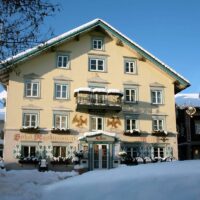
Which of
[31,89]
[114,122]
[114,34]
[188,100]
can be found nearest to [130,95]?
[114,122]

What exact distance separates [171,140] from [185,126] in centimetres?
1510

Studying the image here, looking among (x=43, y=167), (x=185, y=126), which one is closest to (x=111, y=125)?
(x=43, y=167)

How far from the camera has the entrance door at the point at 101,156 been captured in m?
27.8

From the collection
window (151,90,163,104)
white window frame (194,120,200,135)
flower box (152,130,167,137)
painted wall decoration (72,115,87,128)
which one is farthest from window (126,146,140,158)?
white window frame (194,120,200,135)

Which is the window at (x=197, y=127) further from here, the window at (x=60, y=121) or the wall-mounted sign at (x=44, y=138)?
the window at (x=60, y=121)

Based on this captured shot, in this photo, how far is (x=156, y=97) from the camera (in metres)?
31.2

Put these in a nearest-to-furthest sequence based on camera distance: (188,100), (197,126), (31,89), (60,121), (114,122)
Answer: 1. (60,121)
2. (31,89)
3. (114,122)
4. (197,126)
5. (188,100)

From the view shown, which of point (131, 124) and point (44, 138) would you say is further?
point (131, 124)

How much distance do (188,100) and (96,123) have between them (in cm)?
2138

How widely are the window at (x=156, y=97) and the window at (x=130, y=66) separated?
8.58 ft

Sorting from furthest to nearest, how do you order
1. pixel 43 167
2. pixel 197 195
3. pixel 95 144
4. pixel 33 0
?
pixel 95 144, pixel 43 167, pixel 33 0, pixel 197 195

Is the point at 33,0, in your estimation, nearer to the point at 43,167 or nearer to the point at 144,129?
the point at 43,167

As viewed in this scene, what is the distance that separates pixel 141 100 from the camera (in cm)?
3058

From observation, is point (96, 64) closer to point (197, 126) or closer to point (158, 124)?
point (158, 124)
